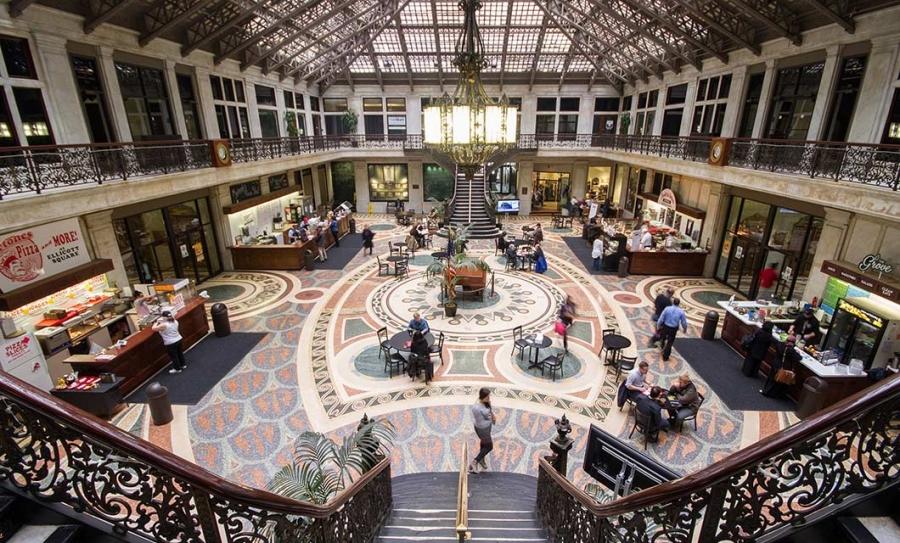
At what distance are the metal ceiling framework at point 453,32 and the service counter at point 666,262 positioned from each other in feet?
21.8

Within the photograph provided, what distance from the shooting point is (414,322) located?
32.2 feet

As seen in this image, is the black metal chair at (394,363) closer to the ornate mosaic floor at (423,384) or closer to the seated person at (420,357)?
the ornate mosaic floor at (423,384)

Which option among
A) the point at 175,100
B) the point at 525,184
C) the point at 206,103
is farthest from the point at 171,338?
the point at 525,184

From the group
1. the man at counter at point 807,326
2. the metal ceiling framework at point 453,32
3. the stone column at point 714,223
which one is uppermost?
the metal ceiling framework at point 453,32

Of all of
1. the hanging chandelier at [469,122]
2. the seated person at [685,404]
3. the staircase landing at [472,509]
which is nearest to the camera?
the staircase landing at [472,509]

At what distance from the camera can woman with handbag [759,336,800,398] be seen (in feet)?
27.7

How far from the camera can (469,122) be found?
275 inches

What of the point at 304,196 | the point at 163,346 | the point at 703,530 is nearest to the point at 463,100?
the point at 703,530

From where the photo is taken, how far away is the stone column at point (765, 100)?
12109 mm

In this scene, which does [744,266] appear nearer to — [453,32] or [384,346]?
[384,346]

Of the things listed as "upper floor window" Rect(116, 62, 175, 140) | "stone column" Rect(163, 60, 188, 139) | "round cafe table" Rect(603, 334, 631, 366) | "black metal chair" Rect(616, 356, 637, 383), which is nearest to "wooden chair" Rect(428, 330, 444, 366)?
"round cafe table" Rect(603, 334, 631, 366)

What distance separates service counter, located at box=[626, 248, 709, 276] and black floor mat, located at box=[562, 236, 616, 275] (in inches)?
35.6

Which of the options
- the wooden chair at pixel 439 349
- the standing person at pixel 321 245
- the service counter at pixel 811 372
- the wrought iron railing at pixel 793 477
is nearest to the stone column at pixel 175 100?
the standing person at pixel 321 245

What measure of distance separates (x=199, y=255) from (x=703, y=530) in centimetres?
1657
